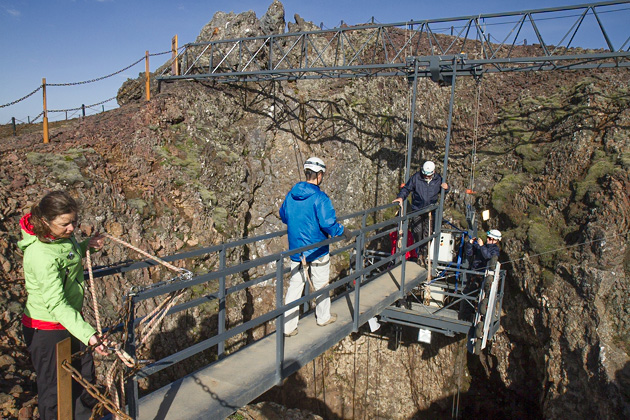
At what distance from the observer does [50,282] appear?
10.3ft

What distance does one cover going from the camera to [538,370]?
1113cm

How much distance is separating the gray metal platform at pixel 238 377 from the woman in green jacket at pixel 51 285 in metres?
0.82

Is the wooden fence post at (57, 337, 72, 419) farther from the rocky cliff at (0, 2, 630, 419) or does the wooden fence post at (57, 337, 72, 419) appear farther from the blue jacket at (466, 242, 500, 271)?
the blue jacket at (466, 242, 500, 271)

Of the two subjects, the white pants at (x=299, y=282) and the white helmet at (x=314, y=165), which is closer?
the white helmet at (x=314, y=165)

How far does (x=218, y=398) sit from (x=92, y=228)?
5904mm

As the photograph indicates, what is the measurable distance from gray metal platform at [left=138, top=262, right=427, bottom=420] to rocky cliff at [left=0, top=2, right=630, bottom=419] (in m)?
2.31

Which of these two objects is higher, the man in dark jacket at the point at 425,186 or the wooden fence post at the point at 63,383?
the man in dark jacket at the point at 425,186

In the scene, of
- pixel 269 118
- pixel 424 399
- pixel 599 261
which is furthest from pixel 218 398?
pixel 269 118

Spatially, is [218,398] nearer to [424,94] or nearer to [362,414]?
[362,414]

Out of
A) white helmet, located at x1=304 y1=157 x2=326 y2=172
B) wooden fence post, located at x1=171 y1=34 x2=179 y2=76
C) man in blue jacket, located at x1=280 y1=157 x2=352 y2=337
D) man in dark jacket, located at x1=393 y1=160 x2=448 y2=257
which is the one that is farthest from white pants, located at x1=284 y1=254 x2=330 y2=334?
wooden fence post, located at x1=171 y1=34 x2=179 y2=76

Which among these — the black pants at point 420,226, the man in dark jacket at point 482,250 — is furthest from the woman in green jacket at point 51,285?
the man in dark jacket at point 482,250

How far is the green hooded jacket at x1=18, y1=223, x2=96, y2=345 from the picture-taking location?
3.14 m

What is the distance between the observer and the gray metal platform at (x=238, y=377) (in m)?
3.84

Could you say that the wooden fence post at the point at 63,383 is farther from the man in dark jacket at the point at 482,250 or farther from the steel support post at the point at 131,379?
the man in dark jacket at the point at 482,250
